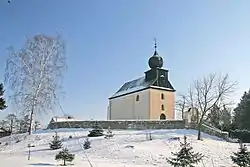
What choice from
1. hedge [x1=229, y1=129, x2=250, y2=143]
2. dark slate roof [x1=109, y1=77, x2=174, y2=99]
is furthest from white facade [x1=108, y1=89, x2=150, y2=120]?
hedge [x1=229, y1=129, x2=250, y2=143]

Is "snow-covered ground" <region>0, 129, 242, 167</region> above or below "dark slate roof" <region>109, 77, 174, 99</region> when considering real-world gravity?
below

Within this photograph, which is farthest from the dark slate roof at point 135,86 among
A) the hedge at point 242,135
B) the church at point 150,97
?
the hedge at point 242,135

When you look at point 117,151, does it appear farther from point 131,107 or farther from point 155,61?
point 155,61

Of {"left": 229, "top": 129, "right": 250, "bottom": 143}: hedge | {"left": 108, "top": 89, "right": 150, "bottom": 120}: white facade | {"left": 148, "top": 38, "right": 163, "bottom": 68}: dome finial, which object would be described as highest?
{"left": 148, "top": 38, "right": 163, "bottom": 68}: dome finial

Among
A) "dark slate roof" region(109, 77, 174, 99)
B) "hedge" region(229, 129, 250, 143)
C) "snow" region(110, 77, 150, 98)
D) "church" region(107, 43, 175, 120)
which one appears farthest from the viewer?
"snow" region(110, 77, 150, 98)

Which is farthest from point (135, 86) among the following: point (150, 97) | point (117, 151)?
point (117, 151)

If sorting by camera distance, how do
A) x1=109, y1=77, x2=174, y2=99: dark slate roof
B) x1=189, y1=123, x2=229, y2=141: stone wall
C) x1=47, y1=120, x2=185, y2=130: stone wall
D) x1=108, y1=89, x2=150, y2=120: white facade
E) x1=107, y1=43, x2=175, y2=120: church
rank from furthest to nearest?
x1=109, y1=77, x2=174, y2=99: dark slate roof
x1=108, y1=89, x2=150, y2=120: white facade
x1=107, y1=43, x2=175, y2=120: church
x1=47, y1=120, x2=185, y2=130: stone wall
x1=189, y1=123, x2=229, y2=141: stone wall

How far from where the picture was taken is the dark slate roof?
49050 mm

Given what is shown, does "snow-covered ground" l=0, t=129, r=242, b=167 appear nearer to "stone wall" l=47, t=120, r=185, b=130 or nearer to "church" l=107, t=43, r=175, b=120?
"stone wall" l=47, t=120, r=185, b=130

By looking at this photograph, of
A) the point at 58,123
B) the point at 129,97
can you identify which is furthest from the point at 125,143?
the point at 129,97

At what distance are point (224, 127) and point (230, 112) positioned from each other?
14588 mm

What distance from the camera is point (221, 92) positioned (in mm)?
32594

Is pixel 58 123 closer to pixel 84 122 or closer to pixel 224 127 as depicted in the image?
pixel 84 122

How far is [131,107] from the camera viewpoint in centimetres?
5038
